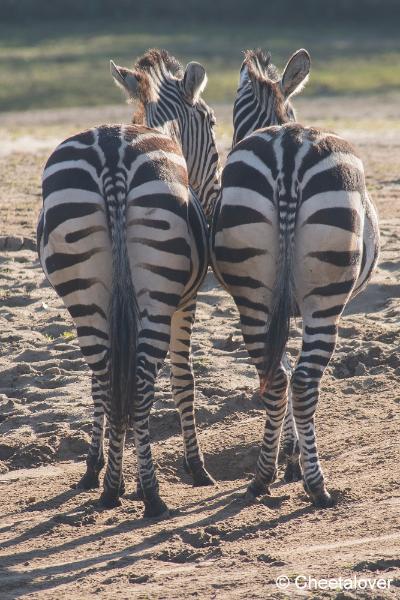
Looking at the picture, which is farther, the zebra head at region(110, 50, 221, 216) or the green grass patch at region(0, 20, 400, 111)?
the green grass patch at region(0, 20, 400, 111)

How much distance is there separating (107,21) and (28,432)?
143 feet

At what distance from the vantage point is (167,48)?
40562 mm

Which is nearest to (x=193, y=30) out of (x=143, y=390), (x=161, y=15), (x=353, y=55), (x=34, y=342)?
(x=161, y=15)

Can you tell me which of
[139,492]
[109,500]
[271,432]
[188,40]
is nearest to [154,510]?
[139,492]

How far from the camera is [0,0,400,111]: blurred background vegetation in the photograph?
33.7 metres

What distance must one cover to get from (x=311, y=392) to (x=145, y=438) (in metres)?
0.97

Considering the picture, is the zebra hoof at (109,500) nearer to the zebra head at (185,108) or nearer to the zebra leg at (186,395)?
the zebra leg at (186,395)

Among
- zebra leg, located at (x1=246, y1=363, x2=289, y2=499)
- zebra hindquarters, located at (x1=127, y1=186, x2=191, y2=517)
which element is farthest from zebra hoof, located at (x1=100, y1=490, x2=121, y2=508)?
zebra leg, located at (x1=246, y1=363, x2=289, y2=499)

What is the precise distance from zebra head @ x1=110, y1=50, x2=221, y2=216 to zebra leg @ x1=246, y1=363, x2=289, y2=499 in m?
1.86

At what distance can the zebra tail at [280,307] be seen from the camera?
5557 millimetres

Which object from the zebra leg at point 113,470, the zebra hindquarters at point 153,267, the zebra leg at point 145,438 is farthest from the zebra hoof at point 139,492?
the zebra hindquarters at point 153,267

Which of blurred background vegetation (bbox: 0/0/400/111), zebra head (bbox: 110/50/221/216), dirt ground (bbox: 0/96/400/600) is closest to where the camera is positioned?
dirt ground (bbox: 0/96/400/600)

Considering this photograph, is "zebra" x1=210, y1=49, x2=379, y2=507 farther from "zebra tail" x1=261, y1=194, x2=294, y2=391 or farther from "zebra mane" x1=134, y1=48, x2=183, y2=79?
"zebra mane" x1=134, y1=48, x2=183, y2=79

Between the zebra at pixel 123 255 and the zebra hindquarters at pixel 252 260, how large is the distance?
211 mm
